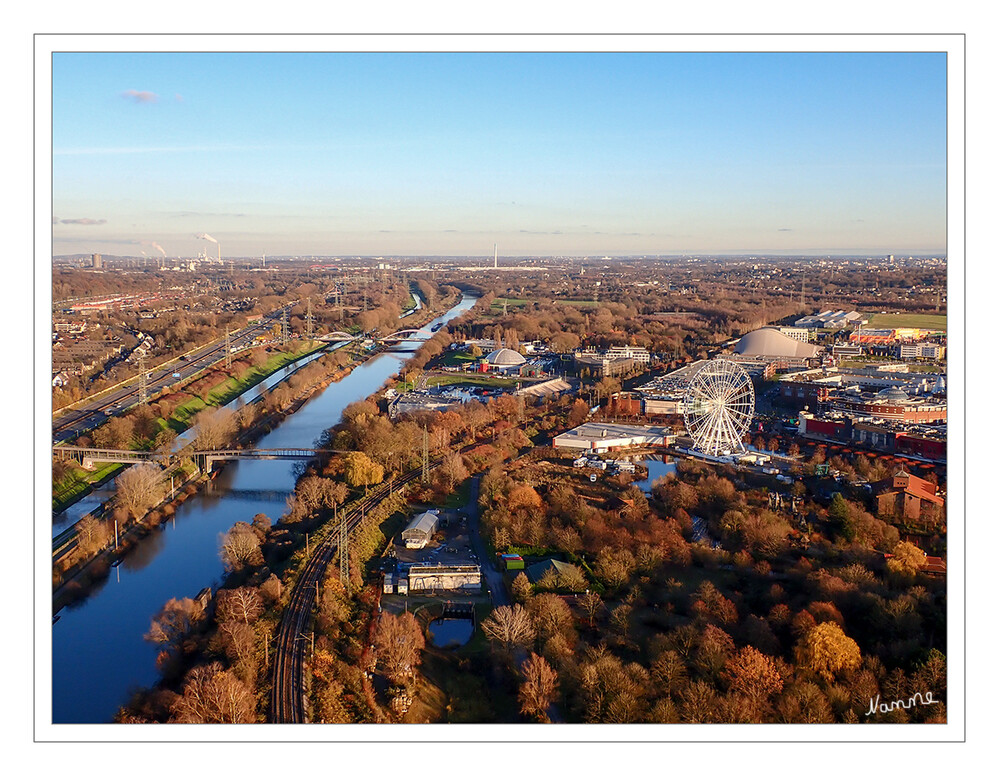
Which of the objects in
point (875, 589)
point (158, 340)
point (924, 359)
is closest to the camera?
point (875, 589)

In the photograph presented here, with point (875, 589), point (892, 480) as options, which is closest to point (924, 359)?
point (892, 480)

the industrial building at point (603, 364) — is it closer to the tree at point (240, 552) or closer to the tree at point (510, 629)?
the tree at point (240, 552)

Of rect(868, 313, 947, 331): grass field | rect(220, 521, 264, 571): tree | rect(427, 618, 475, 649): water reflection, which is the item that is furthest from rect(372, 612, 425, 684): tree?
rect(868, 313, 947, 331): grass field

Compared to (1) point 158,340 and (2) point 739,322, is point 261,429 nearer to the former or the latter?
(1) point 158,340

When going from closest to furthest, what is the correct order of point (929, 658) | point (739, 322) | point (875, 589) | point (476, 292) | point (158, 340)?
point (929, 658) < point (875, 589) < point (158, 340) < point (739, 322) < point (476, 292)

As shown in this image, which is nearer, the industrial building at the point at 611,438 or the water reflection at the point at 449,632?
the water reflection at the point at 449,632

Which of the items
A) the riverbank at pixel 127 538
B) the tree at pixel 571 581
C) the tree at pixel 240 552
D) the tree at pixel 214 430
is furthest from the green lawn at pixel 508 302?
the tree at pixel 571 581

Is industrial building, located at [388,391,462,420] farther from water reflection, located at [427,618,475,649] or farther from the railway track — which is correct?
water reflection, located at [427,618,475,649]
